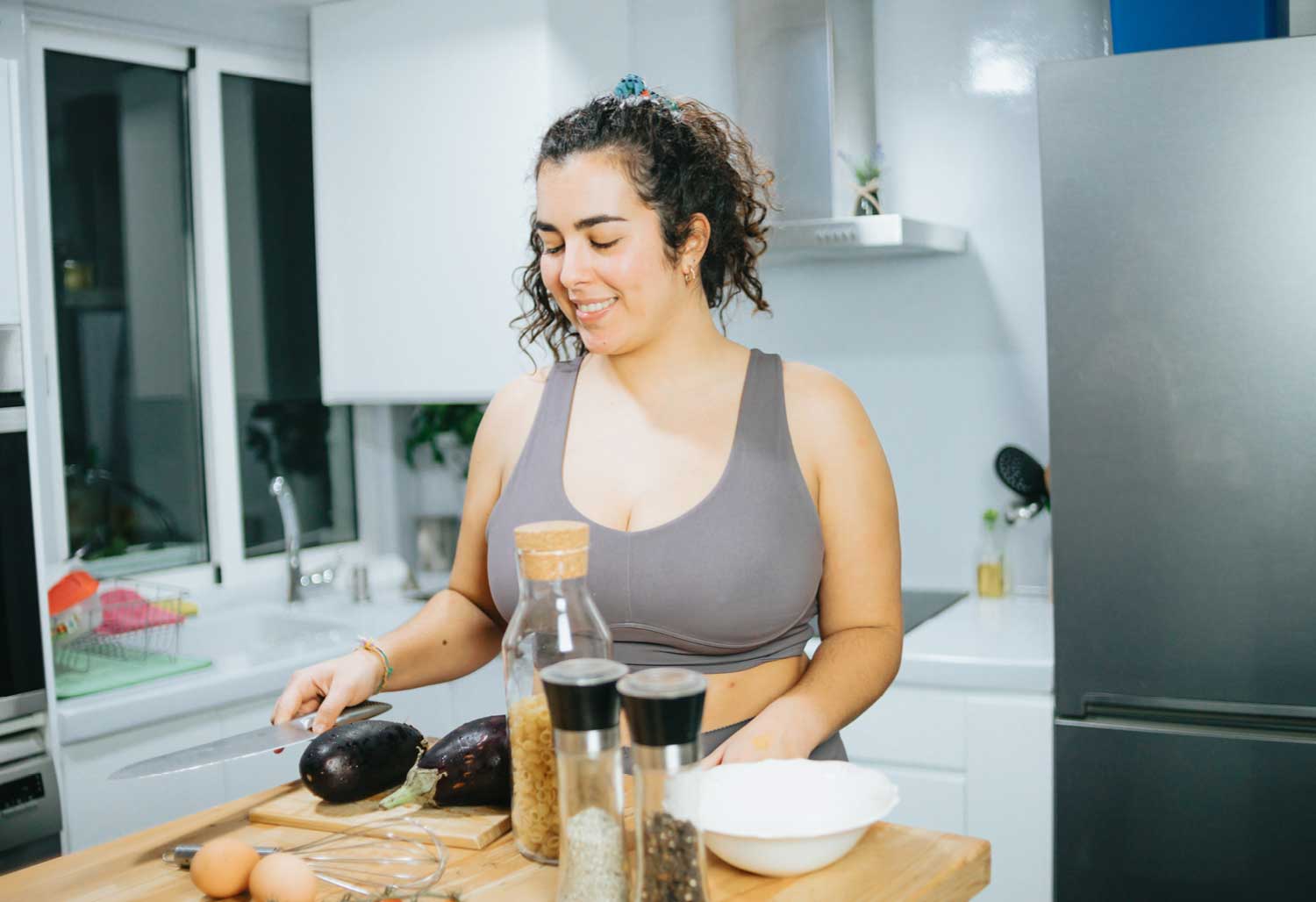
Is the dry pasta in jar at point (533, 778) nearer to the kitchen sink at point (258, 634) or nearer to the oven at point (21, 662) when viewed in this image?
the oven at point (21, 662)

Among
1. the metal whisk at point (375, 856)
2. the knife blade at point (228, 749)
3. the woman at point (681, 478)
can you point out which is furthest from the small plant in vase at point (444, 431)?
the metal whisk at point (375, 856)

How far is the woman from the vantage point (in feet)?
4.38

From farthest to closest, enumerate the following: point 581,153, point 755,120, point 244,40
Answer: point 244,40 < point 755,120 < point 581,153

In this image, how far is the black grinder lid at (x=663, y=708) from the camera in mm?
809

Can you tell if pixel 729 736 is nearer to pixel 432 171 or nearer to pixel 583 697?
pixel 583 697

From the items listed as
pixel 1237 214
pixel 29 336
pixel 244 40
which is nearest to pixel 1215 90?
pixel 1237 214

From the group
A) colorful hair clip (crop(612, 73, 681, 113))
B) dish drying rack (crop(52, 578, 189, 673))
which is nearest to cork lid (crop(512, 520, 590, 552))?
colorful hair clip (crop(612, 73, 681, 113))

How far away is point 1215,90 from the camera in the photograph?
1.94m

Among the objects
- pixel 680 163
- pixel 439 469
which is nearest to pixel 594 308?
pixel 680 163

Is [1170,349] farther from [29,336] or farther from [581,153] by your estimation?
[29,336]

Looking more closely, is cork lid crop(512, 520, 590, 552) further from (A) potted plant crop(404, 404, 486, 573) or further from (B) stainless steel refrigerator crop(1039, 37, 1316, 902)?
(A) potted plant crop(404, 404, 486, 573)

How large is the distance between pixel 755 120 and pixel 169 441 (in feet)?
5.18

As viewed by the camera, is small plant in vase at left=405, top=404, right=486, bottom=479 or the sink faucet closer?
the sink faucet

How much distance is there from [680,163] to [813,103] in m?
1.45
